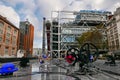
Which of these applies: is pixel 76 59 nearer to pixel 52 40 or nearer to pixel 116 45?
pixel 116 45

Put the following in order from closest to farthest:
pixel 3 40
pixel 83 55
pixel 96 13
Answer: pixel 83 55
pixel 3 40
pixel 96 13

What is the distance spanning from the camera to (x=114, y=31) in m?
78.4

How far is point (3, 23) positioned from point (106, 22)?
206ft

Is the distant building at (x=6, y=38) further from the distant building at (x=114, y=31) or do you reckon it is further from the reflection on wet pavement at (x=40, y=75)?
the distant building at (x=114, y=31)

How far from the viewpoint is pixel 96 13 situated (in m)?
94.6

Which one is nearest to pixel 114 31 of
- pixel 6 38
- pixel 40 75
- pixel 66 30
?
pixel 66 30

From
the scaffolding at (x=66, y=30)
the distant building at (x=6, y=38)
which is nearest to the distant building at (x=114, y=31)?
the scaffolding at (x=66, y=30)

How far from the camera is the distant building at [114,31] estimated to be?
73.3 metres

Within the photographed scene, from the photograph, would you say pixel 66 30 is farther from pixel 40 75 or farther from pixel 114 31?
pixel 40 75

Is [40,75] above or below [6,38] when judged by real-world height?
below

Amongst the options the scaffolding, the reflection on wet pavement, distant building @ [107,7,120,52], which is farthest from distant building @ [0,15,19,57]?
distant building @ [107,7,120,52]

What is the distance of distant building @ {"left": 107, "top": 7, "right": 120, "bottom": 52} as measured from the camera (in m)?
73.3

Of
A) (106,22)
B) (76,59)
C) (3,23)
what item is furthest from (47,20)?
(76,59)

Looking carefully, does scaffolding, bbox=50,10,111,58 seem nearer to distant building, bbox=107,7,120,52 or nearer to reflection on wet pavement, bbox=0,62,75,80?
distant building, bbox=107,7,120,52
